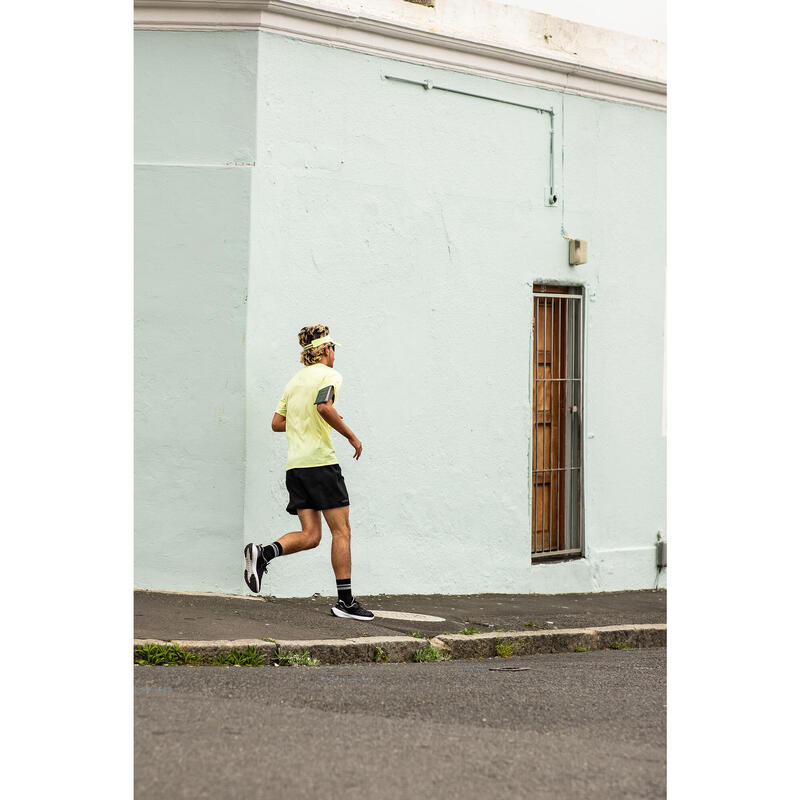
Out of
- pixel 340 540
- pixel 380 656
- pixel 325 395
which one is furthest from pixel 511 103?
pixel 380 656

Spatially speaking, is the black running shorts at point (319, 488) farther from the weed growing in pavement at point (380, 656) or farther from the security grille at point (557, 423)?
the security grille at point (557, 423)

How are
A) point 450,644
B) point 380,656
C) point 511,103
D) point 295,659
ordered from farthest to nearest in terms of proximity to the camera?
point 511,103
point 450,644
point 380,656
point 295,659

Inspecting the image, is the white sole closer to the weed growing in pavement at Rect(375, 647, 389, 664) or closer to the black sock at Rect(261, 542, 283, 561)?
the black sock at Rect(261, 542, 283, 561)

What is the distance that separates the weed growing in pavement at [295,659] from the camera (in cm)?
743

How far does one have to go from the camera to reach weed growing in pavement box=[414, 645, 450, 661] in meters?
8.03

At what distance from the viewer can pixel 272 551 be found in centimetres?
859

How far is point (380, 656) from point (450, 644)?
57cm

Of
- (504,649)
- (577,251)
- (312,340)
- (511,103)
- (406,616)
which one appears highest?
(511,103)

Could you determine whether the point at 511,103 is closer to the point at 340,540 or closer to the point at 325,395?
the point at 325,395

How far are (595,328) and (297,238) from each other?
3.28 metres

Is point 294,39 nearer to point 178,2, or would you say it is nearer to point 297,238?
point 178,2

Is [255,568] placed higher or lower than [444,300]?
lower

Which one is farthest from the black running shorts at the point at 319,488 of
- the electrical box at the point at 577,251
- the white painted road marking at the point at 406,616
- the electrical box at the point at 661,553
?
the electrical box at the point at 661,553
